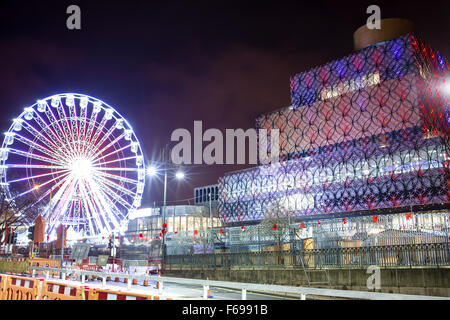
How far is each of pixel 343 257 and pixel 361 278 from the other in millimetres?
1584

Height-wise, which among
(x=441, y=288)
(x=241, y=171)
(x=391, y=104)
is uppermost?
(x=391, y=104)

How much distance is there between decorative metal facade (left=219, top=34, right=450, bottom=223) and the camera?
5662 cm

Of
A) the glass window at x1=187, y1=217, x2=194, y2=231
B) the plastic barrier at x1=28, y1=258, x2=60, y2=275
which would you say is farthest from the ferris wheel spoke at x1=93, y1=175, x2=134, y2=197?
the glass window at x1=187, y1=217, x2=194, y2=231

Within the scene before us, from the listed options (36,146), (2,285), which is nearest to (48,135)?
(36,146)

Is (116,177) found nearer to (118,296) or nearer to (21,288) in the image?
(21,288)

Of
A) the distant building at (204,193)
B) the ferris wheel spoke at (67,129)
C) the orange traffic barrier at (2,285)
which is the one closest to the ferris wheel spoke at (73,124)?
the ferris wheel spoke at (67,129)

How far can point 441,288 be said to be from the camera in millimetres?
16453

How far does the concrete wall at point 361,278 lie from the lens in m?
16.6

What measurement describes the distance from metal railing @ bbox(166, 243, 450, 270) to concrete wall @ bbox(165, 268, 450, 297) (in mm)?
501

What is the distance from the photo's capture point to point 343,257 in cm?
2008

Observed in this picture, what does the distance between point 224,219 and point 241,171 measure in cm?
980
